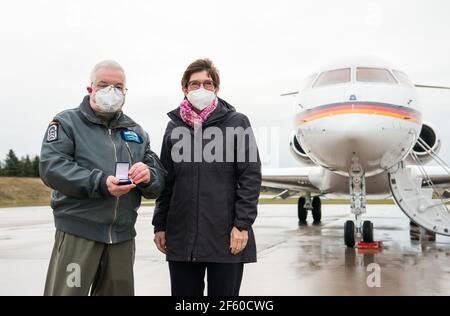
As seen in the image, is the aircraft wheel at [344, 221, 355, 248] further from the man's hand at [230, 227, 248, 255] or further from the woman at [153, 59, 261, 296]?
the man's hand at [230, 227, 248, 255]

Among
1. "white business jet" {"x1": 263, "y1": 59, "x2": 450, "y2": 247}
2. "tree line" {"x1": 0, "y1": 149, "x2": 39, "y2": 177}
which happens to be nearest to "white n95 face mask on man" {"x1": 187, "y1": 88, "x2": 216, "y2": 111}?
"white business jet" {"x1": 263, "y1": 59, "x2": 450, "y2": 247}

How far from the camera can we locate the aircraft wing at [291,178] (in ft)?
45.8

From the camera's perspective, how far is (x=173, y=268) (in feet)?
10.2

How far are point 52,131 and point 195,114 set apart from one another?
915mm

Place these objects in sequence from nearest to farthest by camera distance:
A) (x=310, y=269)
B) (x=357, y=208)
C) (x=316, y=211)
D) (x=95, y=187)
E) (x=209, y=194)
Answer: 1. (x=95, y=187)
2. (x=209, y=194)
3. (x=310, y=269)
4. (x=357, y=208)
5. (x=316, y=211)

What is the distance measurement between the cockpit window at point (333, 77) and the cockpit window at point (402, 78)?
91cm

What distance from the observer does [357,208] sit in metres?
8.34

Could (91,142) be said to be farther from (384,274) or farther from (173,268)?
(384,274)

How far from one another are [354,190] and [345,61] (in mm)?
2433

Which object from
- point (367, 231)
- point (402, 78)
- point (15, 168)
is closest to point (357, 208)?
point (367, 231)

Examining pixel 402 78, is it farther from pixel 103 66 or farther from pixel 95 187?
pixel 95 187

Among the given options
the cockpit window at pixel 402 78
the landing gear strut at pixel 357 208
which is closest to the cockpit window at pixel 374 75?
the cockpit window at pixel 402 78

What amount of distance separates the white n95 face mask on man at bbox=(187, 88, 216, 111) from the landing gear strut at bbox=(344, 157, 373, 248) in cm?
554

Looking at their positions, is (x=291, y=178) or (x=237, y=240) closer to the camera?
(x=237, y=240)
